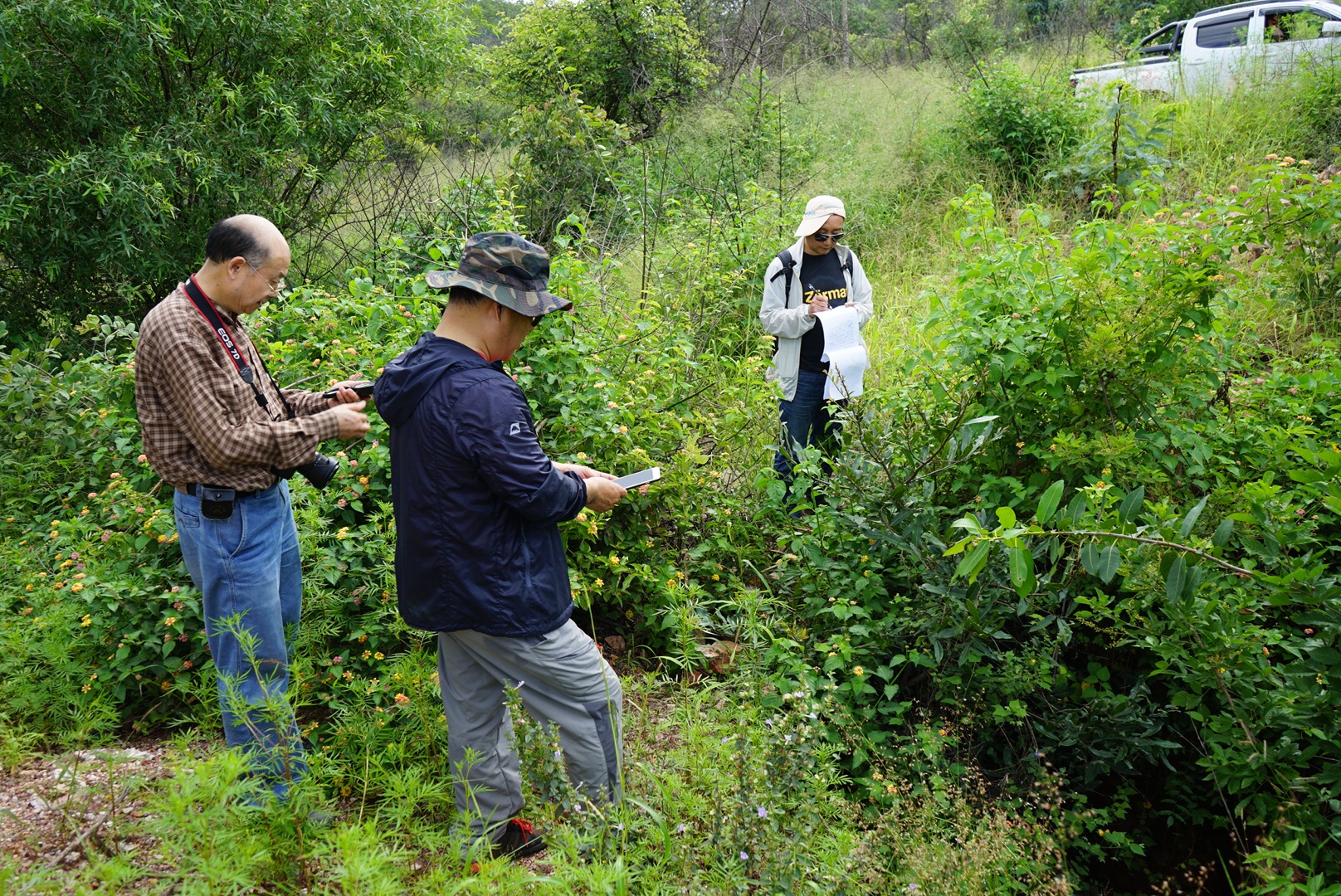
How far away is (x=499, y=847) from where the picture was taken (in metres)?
2.58

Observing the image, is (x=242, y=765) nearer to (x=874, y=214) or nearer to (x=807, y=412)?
(x=807, y=412)

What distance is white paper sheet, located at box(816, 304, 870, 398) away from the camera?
443 centimetres

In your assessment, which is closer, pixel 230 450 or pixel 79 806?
pixel 230 450

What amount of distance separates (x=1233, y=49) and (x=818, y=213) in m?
7.70

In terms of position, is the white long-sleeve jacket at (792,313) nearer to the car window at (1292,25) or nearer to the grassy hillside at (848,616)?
the grassy hillside at (848,616)

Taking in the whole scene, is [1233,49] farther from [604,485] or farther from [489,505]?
[489,505]

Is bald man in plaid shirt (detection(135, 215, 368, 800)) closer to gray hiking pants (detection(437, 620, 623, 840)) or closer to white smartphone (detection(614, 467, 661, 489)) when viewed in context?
gray hiking pants (detection(437, 620, 623, 840))

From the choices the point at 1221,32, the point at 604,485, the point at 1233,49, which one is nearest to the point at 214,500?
the point at 604,485

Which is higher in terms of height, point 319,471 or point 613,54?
point 613,54

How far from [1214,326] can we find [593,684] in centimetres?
276

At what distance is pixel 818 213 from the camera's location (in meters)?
4.49

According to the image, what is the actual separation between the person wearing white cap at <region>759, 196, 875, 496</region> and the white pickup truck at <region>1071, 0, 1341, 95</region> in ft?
15.5

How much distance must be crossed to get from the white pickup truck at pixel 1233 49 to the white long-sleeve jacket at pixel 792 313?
4.69 metres

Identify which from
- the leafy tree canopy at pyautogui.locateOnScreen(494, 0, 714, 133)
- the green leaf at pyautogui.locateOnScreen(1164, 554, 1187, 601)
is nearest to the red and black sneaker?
the green leaf at pyautogui.locateOnScreen(1164, 554, 1187, 601)
